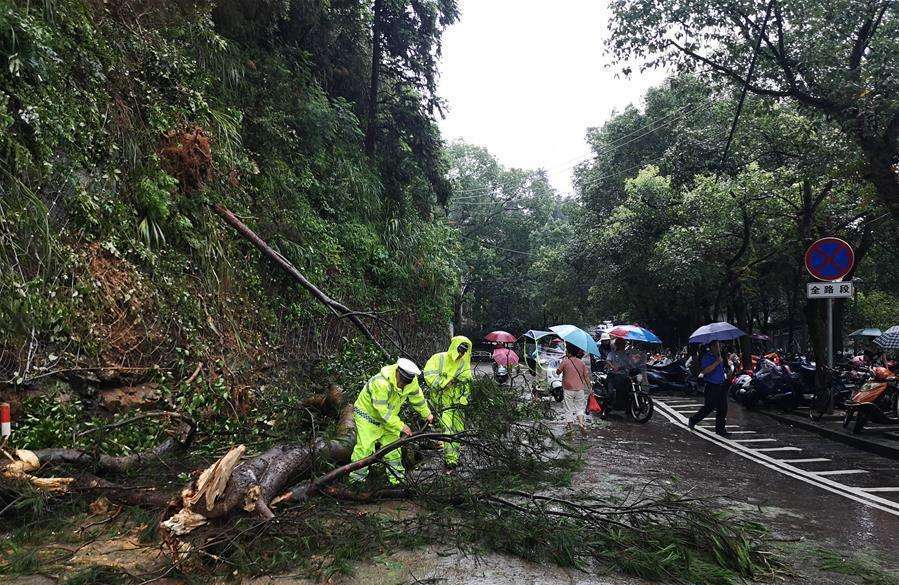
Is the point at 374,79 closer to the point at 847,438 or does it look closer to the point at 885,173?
the point at 885,173

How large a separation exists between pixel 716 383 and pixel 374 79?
10327 millimetres

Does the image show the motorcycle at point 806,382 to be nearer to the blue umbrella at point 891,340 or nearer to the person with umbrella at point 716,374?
the blue umbrella at point 891,340

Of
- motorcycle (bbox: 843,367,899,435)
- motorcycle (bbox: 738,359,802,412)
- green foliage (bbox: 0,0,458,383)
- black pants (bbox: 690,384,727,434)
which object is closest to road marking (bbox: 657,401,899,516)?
black pants (bbox: 690,384,727,434)

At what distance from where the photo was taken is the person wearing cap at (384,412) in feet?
18.0

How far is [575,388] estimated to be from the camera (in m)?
9.57

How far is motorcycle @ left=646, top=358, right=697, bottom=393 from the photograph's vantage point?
1695cm

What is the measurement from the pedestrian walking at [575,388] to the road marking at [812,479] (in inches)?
83.9

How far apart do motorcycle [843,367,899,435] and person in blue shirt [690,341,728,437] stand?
6.23ft

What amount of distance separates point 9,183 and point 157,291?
5.79 feet

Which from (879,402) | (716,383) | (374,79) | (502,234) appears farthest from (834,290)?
(502,234)

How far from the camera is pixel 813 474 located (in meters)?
7.25

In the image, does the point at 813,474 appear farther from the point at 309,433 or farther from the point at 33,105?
the point at 33,105

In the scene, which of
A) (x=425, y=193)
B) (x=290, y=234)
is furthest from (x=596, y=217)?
(x=290, y=234)

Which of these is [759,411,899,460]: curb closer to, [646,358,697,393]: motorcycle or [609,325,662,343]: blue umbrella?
[609,325,662,343]: blue umbrella
